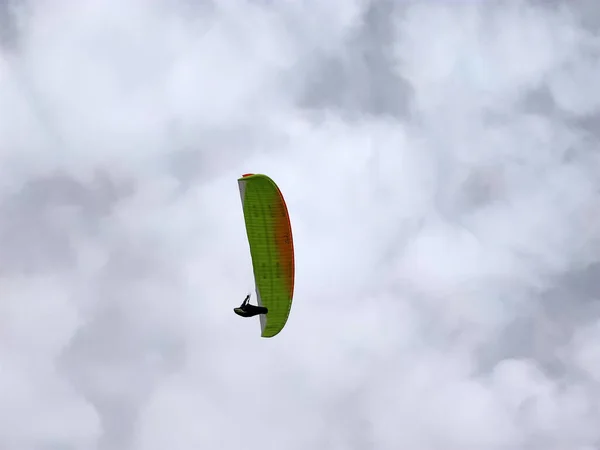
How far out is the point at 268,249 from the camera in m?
70.0

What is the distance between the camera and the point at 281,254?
229 feet

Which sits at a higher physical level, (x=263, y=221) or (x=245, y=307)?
(x=263, y=221)

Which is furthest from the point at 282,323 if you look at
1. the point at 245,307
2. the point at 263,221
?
the point at 263,221

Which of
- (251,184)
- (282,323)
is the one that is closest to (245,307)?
(282,323)

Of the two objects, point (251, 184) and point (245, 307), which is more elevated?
point (251, 184)

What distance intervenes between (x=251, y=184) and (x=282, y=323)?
555 inches

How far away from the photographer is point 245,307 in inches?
2778

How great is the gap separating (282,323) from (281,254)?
7081 millimetres

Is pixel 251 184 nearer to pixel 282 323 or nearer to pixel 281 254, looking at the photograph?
pixel 281 254

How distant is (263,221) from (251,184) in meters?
3.73

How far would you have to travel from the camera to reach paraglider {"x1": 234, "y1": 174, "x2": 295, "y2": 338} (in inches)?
2665

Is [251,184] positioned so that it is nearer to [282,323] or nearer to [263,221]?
[263,221]

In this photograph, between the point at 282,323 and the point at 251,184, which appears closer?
the point at 251,184

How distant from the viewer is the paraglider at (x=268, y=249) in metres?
67.7
